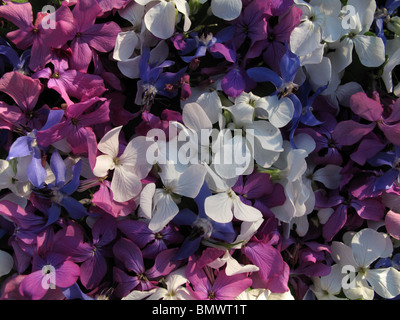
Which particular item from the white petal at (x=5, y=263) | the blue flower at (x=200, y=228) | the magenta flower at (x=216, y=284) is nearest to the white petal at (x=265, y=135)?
the blue flower at (x=200, y=228)

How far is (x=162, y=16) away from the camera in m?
0.65

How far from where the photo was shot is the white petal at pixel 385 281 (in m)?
0.74

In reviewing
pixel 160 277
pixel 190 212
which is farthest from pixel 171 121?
pixel 160 277

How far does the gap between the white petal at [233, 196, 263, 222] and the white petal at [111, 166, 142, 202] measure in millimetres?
145

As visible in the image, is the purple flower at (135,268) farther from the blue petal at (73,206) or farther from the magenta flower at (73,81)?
the magenta flower at (73,81)

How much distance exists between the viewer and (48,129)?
611 mm

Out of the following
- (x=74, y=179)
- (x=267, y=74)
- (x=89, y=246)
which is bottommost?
(x=89, y=246)

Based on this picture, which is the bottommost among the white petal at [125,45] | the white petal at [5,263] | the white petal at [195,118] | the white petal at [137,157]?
the white petal at [5,263]

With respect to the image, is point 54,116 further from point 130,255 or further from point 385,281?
point 385,281

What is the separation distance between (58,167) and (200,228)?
228 mm

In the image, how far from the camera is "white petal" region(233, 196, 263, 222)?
0.65 m

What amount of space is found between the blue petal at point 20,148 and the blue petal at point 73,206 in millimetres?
86

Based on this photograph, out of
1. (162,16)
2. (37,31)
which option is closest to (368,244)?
(162,16)
